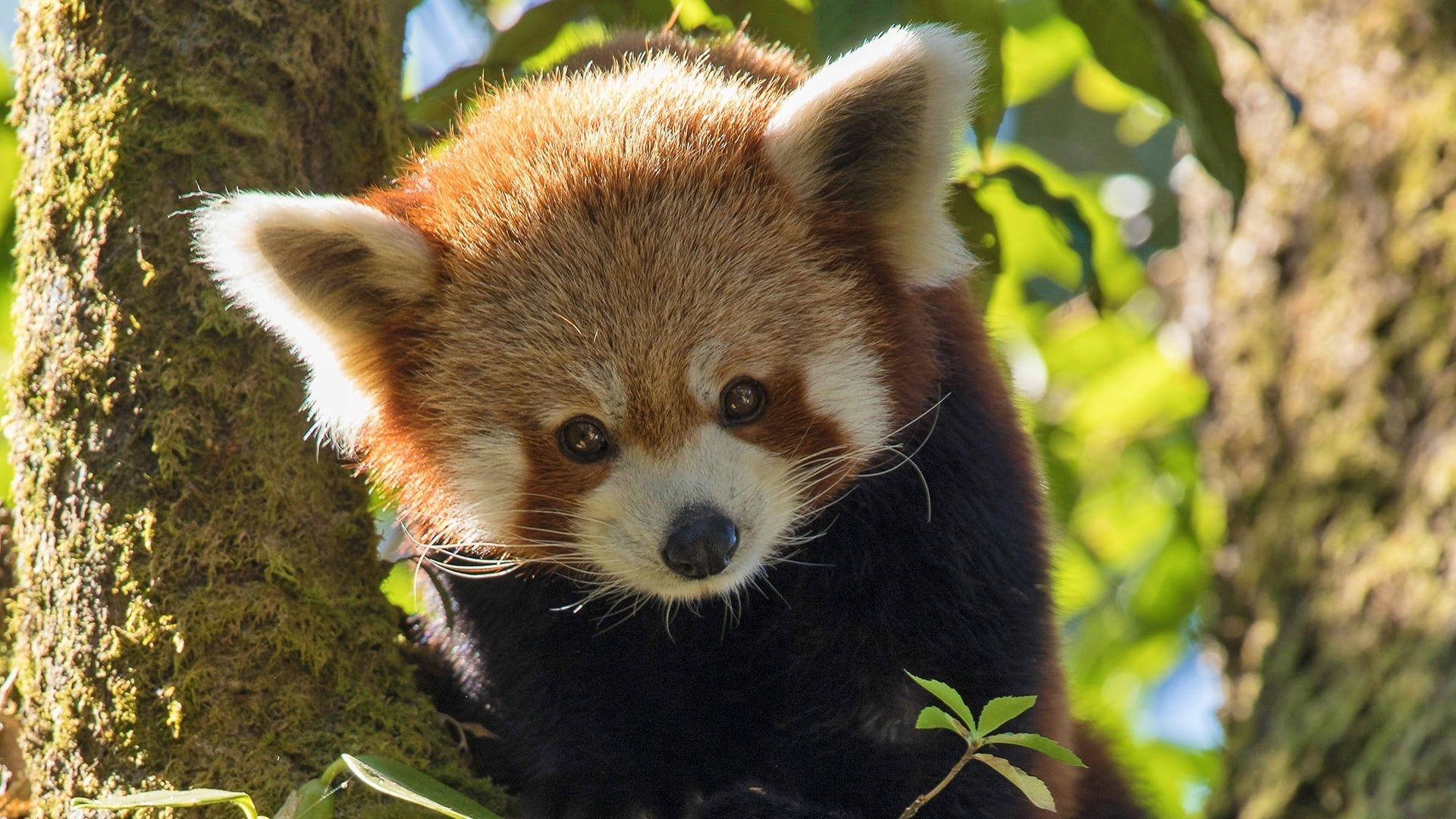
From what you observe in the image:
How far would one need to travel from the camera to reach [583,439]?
129 inches

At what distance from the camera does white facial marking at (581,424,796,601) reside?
322 cm

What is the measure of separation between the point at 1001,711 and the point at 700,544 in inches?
37.1

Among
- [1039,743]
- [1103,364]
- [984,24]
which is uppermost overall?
[984,24]

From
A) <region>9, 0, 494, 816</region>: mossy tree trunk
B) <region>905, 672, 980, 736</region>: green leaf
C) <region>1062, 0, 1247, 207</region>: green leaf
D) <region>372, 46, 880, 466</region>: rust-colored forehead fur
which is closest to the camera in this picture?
<region>905, 672, 980, 736</region>: green leaf

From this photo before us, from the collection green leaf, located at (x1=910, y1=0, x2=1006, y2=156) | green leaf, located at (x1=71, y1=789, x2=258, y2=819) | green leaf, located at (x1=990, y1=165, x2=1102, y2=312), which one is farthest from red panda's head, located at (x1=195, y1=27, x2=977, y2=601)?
green leaf, located at (x1=71, y1=789, x2=258, y2=819)

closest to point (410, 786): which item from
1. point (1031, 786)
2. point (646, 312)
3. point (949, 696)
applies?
point (949, 696)

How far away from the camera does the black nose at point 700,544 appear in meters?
3.12

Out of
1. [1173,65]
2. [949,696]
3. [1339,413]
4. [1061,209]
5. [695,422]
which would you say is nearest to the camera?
[949,696]

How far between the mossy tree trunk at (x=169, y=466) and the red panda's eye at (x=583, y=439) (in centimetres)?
51

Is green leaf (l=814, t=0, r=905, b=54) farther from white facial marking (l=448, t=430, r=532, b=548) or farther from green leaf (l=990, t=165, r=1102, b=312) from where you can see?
white facial marking (l=448, t=430, r=532, b=548)

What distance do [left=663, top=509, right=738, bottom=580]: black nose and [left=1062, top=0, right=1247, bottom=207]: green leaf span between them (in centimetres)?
172

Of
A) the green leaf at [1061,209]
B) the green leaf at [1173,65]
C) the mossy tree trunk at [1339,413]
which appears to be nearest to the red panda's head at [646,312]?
the green leaf at [1061,209]

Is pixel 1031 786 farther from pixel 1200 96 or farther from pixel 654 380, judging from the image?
pixel 1200 96

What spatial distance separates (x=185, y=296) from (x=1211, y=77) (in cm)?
269
